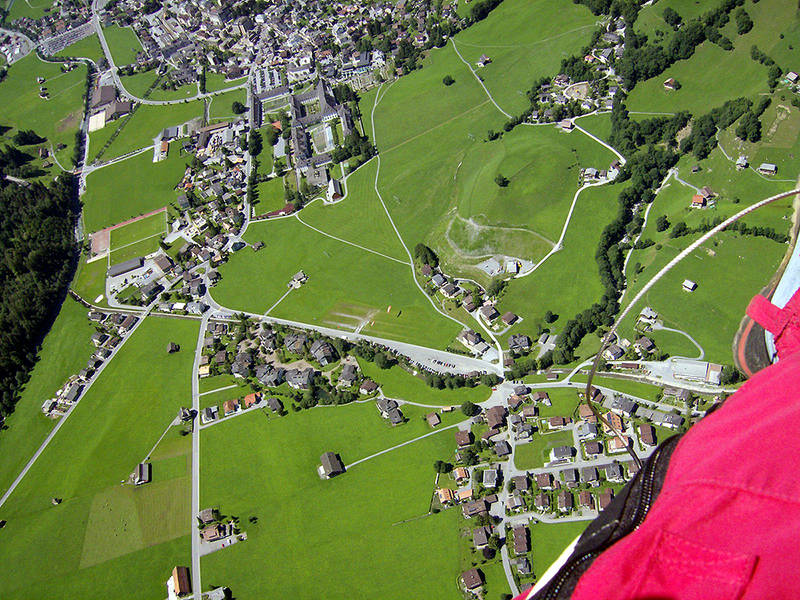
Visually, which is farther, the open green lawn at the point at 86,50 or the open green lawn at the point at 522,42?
the open green lawn at the point at 86,50

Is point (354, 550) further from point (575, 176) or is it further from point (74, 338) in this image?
point (575, 176)

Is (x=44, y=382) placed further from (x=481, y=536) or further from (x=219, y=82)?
(x=219, y=82)

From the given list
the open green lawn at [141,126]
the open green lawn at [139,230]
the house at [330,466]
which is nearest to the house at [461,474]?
the house at [330,466]

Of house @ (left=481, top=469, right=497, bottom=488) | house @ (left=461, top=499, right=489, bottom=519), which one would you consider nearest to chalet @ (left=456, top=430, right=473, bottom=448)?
house @ (left=481, top=469, right=497, bottom=488)

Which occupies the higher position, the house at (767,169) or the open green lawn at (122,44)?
the open green lawn at (122,44)

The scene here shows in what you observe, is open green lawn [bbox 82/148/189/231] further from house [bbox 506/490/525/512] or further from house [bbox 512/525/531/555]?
house [bbox 512/525/531/555]

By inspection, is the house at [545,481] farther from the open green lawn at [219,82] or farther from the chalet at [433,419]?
the open green lawn at [219,82]
